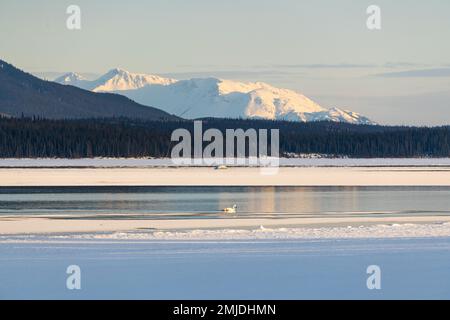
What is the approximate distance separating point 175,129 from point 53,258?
141 metres

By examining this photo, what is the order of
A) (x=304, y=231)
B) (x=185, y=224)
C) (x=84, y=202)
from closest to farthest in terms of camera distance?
(x=304, y=231) → (x=185, y=224) → (x=84, y=202)


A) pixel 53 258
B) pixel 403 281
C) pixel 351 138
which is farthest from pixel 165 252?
pixel 351 138

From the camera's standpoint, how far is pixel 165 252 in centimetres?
1659

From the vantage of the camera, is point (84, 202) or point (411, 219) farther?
point (84, 202)

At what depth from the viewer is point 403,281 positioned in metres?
13.2

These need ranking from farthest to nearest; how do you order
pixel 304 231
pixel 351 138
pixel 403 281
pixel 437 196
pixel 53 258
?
pixel 351 138
pixel 437 196
pixel 304 231
pixel 53 258
pixel 403 281
